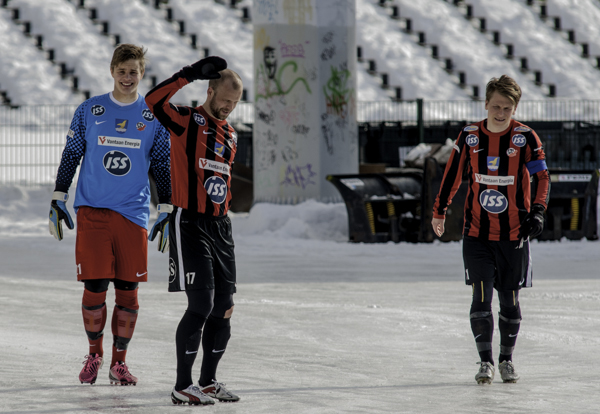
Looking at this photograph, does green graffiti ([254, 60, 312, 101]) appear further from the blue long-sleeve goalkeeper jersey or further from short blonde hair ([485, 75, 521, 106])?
the blue long-sleeve goalkeeper jersey

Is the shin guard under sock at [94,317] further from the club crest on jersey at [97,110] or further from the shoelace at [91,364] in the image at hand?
the club crest on jersey at [97,110]

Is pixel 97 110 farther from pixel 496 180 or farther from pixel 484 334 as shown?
pixel 484 334

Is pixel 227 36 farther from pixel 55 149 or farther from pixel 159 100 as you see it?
pixel 159 100

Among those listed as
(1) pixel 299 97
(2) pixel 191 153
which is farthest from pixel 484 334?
(1) pixel 299 97

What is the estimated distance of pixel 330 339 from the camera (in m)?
6.34

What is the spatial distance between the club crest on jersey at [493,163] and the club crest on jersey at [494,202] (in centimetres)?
13

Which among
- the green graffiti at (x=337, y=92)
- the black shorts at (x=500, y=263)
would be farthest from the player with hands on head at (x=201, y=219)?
the green graffiti at (x=337, y=92)

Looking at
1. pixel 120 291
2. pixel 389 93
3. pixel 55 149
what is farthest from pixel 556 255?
pixel 389 93

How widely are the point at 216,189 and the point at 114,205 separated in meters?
0.79

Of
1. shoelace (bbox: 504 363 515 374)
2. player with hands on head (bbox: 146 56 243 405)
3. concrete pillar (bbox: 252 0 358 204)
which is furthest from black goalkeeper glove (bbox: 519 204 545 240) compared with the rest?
concrete pillar (bbox: 252 0 358 204)

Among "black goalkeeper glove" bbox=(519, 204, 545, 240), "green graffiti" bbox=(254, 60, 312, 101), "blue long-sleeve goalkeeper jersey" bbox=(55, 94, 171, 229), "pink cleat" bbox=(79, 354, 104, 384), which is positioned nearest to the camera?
"pink cleat" bbox=(79, 354, 104, 384)

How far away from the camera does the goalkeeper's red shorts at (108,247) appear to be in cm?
480

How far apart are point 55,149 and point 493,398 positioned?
63.0ft

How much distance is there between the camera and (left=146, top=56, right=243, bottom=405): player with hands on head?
4.29m
